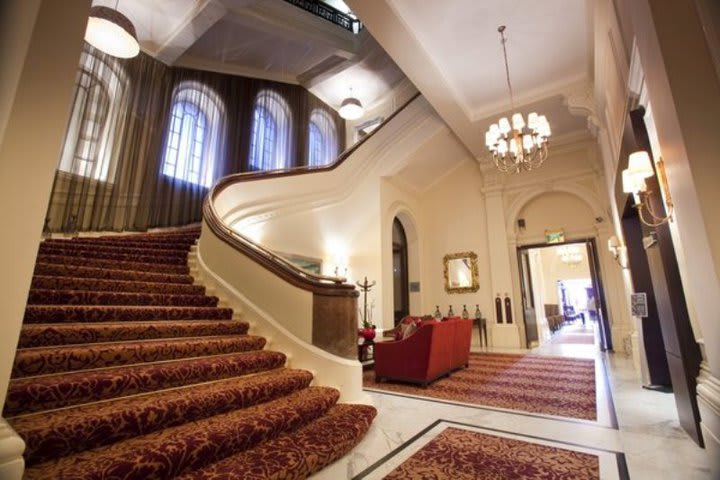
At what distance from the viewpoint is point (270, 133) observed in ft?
29.0

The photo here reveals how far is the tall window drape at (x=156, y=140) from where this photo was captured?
5.86 m

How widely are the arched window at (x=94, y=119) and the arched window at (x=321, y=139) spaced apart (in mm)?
4584

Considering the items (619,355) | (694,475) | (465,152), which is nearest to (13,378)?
(694,475)

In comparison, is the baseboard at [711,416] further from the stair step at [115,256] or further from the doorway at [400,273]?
the doorway at [400,273]

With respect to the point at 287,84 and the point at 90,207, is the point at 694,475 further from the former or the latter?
the point at 287,84

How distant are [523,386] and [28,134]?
4.55 meters

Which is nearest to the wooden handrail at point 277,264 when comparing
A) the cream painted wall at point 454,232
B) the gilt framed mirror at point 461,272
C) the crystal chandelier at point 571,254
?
the cream painted wall at point 454,232

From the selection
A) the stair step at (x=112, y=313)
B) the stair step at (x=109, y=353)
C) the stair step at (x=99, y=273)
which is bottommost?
the stair step at (x=109, y=353)

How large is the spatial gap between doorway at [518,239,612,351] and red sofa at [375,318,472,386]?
4157 mm

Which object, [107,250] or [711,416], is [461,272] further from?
[107,250]

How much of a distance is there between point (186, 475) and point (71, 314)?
1685 mm

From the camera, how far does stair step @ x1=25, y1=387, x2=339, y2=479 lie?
1.35 metres

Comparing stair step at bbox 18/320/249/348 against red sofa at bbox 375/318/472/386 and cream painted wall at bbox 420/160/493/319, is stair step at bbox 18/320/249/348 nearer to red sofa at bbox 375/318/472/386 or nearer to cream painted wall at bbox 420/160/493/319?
red sofa at bbox 375/318/472/386

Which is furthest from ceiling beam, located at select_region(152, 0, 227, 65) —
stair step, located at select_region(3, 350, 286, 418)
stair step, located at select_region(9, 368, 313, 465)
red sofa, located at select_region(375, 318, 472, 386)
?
stair step, located at select_region(9, 368, 313, 465)
